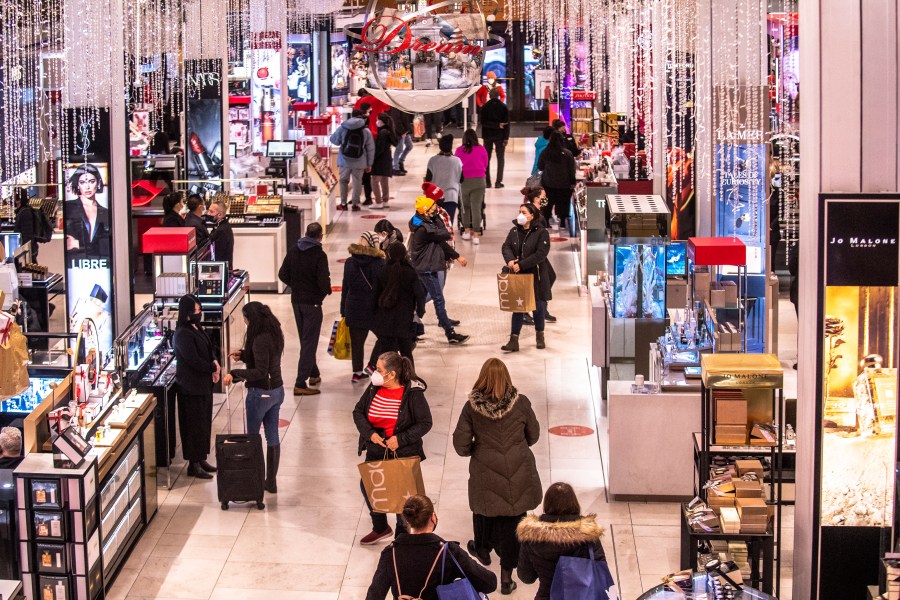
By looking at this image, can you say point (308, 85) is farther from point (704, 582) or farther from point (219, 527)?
point (704, 582)

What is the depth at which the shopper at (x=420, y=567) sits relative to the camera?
563cm

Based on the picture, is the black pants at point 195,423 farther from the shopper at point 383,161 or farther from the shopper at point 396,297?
the shopper at point 383,161


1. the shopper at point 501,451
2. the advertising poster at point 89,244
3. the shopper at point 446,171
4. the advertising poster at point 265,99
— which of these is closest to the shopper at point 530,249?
the advertising poster at point 89,244

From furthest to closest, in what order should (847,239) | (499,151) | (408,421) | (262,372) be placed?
(499,151) → (262,372) → (408,421) → (847,239)

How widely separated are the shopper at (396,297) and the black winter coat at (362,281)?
0.51 ft

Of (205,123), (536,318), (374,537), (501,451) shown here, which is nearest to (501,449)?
(501,451)

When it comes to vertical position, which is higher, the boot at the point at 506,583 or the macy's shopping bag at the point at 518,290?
the macy's shopping bag at the point at 518,290

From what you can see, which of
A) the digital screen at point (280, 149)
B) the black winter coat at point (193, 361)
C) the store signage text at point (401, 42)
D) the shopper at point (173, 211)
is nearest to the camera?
the store signage text at point (401, 42)

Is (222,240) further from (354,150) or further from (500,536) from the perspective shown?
(354,150)

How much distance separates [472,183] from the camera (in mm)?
17109

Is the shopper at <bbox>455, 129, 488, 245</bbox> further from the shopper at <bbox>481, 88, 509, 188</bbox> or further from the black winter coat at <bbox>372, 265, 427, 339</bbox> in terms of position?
the black winter coat at <bbox>372, 265, 427, 339</bbox>

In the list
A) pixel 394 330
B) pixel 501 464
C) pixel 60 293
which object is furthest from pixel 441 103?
pixel 60 293

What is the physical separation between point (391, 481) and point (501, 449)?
0.79 meters

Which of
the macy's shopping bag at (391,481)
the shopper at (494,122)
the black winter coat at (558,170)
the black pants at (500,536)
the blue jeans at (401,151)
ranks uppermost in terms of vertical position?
the shopper at (494,122)
